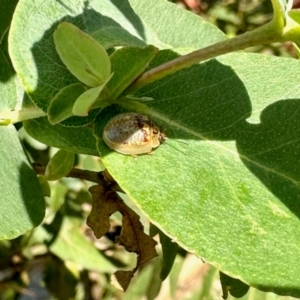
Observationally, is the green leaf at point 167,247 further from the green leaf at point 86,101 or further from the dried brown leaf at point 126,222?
the green leaf at point 86,101

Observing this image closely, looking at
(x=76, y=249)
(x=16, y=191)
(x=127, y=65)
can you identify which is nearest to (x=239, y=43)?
(x=127, y=65)

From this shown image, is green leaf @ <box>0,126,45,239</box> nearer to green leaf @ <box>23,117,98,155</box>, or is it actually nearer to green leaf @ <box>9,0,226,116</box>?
green leaf @ <box>23,117,98,155</box>

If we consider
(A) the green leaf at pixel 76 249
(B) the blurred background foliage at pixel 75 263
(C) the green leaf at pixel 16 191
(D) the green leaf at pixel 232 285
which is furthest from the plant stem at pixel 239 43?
(A) the green leaf at pixel 76 249

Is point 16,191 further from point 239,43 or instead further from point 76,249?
point 76,249

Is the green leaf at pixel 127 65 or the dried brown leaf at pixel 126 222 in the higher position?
the green leaf at pixel 127 65

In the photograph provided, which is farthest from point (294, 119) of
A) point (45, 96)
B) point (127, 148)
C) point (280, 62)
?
point (45, 96)
